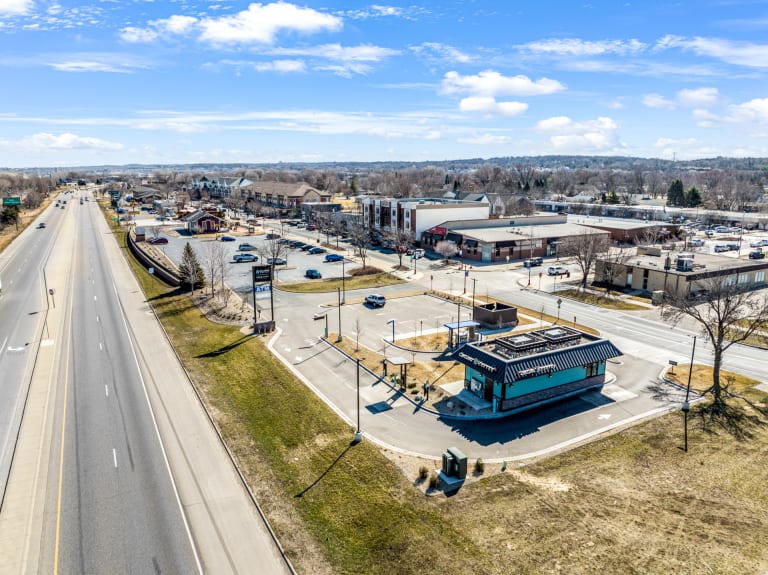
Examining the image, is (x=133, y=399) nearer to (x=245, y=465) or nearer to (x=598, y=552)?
(x=245, y=465)

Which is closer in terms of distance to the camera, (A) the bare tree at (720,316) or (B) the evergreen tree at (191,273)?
(A) the bare tree at (720,316)

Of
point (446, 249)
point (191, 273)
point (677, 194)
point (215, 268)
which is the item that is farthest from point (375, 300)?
point (677, 194)

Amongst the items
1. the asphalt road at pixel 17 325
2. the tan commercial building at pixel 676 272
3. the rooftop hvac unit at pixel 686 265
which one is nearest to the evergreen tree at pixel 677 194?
the tan commercial building at pixel 676 272

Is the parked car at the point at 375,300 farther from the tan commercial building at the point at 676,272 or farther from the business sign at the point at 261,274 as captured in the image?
the tan commercial building at the point at 676,272

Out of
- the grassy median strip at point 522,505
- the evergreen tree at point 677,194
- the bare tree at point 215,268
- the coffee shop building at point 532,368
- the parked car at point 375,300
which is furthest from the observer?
the evergreen tree at point 677,194

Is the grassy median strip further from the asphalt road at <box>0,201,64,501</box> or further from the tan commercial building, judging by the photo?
the tan commercial building
